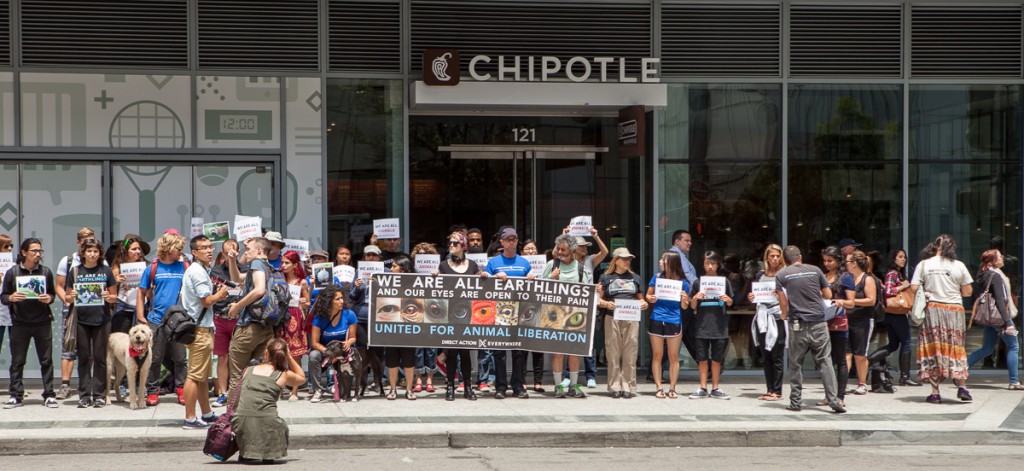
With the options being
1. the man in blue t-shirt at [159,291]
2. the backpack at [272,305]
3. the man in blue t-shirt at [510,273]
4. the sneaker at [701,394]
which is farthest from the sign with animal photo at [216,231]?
the sneaker at [701,394]

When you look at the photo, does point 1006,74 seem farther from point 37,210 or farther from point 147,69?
point 37,210

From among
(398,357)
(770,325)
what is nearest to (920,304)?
(770,325)

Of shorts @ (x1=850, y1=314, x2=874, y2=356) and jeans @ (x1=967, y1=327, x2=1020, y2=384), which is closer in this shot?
shorts @ (x1=850, y1=314, x2=874, y2=356)

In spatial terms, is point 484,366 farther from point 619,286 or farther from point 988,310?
point 988,310

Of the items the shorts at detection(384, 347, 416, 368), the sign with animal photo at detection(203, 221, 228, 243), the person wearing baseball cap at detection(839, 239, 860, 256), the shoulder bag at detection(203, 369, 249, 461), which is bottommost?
the shoulder bag at detection(203, 369, 249, 461)

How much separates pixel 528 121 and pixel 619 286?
345 centimetres

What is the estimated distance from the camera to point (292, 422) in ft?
38.5

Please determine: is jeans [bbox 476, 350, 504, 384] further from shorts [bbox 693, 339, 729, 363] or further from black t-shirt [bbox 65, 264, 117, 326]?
black t-shirt [bbox 65, 264, 117, 326]

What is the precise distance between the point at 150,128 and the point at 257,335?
15.9ft

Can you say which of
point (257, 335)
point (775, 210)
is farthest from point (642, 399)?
point (257, 335)

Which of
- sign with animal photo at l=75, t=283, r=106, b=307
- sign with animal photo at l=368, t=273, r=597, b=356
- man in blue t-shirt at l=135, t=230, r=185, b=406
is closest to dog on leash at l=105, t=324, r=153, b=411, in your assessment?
man in blue t-shirt at l=135, t=230, r=185, b=406

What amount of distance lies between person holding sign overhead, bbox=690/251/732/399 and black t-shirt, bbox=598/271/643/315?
71cm

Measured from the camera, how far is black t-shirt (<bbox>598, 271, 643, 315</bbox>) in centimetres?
1396

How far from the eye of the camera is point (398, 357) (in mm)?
13844
